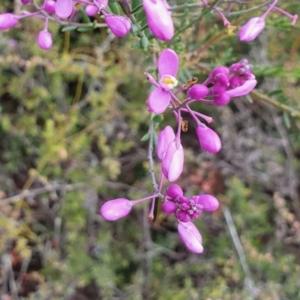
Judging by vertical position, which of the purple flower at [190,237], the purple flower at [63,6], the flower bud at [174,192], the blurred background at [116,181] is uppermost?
the purple flower at [63,6]

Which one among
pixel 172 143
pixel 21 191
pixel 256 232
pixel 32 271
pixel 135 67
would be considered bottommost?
pixel 32 271

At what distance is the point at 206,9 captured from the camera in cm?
115

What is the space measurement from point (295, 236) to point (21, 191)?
55.3 inches

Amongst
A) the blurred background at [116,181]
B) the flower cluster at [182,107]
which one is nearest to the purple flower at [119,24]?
the flower cluster at [182,107]

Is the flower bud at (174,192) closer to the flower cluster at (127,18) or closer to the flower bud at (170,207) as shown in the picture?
the flower bud at (170,207)

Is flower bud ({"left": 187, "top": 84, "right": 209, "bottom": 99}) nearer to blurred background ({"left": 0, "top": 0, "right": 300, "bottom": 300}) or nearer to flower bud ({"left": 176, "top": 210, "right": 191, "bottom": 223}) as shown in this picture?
flower bud ({"left": 176, "top": 210, "right": 191, "bottom": 223})

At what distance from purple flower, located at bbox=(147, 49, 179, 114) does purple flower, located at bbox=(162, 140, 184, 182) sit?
0.09 metres

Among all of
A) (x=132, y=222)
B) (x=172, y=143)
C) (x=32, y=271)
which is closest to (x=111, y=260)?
(x=132, y=222)

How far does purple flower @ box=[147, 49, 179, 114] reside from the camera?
964 millimetres

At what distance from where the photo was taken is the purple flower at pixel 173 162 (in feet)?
3.20

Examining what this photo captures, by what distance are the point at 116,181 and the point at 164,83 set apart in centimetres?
150

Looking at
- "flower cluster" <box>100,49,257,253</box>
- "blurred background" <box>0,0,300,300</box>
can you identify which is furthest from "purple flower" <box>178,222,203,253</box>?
"blurred background" <box>0,0,300,300</box>

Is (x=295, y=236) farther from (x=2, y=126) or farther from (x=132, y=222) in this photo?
(x=2, y=126)

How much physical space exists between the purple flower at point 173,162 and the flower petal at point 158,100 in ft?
0.30
